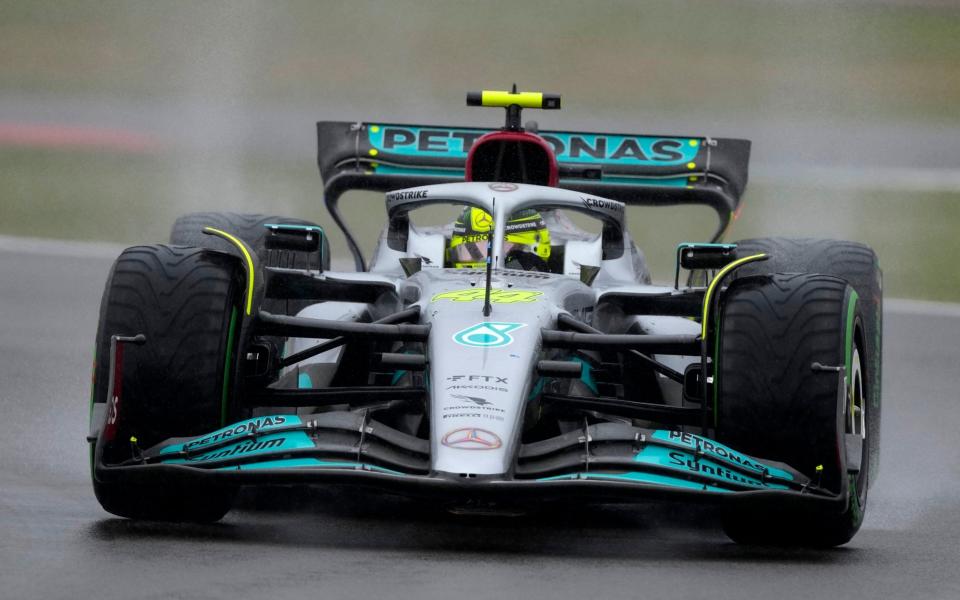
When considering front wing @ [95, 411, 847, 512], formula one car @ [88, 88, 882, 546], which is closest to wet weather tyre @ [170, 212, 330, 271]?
formula one car @ [88, 88, 882, 546]

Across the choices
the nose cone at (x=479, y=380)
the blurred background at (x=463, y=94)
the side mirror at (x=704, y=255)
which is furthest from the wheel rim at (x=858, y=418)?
the blurred background at (x=463, y=94)

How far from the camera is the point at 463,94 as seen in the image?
21797mm

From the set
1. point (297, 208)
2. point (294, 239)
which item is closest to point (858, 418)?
point (294, 239)

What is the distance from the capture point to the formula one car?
655 centimetres

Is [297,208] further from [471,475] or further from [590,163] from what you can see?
[471,475]

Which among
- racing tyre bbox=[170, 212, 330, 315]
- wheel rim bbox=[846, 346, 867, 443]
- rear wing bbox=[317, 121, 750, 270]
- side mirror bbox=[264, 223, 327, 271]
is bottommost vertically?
wheel rim bbox=[846, 346, 867, 443]

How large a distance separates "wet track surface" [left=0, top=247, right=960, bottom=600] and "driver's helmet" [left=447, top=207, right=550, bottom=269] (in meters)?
1.83

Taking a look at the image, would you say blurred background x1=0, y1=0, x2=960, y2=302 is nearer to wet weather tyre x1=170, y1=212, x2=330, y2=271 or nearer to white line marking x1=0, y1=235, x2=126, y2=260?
white line marking x1=0, y1=235, x2=126, y2=260

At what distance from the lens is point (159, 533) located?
6656 millimetres

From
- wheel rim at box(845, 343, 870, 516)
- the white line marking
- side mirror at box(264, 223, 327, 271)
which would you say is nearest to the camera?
wheel rim at box(845, 343, 870, 516)

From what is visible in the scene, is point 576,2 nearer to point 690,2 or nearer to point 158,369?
point 690,2

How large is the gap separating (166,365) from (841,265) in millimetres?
3870

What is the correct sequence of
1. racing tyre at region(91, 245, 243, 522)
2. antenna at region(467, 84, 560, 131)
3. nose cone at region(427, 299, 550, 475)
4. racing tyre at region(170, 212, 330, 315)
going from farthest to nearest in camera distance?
1. antenna at region(467, 84, 560, 131)
2. racing tyre at region(170, 212, 330, 315)
3. racing tyre at region(91, 245, 243, 522)
4. nose cone at region(427, 299, 550, 475)

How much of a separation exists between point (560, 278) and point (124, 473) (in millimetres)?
2526
